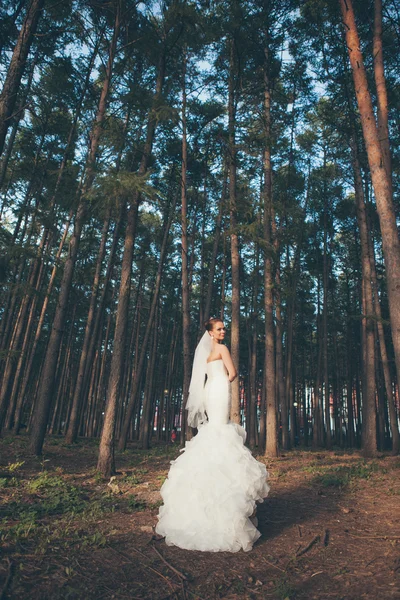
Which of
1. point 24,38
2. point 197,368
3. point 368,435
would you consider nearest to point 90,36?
point 24,38

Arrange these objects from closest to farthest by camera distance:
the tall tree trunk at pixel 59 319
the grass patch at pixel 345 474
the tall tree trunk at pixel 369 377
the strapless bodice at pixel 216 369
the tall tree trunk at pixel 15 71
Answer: the strapless bodice at pixel 216 369 < the tall tree trunk at pixel 15 71 < the grass patch at pixel 345 474 < the tall tree trunk at pixel 59 319 < the tall tree trunk at pixel 369 377

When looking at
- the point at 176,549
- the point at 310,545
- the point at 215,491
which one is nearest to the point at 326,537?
the point at 310,545

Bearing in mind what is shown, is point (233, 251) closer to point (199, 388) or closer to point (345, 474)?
point (345, 474)

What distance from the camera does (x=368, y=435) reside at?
490 inches

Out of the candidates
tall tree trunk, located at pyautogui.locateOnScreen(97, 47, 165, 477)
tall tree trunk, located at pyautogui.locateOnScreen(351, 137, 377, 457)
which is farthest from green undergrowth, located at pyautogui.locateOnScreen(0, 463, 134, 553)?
tall tree trunk, located at pyautogui.locateOnScreen(351, 137, 377, 457)

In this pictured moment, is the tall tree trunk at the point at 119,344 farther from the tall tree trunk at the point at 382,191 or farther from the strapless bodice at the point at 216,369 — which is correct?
the tall tree trunk at the point at 382,191

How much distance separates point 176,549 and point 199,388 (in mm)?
1945

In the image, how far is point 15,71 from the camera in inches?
262

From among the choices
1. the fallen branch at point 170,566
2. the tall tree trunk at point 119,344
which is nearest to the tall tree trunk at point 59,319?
the tall tree trunk at point 119,344

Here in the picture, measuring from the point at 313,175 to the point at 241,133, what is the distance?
9272 millimetres

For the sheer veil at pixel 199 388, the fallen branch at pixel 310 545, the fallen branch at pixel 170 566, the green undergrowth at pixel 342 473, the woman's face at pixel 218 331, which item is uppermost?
the woman's face at pixel 218 331

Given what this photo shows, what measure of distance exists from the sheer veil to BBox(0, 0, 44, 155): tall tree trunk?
15.8 ft

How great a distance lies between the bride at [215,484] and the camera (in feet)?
13.9

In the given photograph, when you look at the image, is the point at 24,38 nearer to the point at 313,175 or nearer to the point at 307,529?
the point at 307,529
